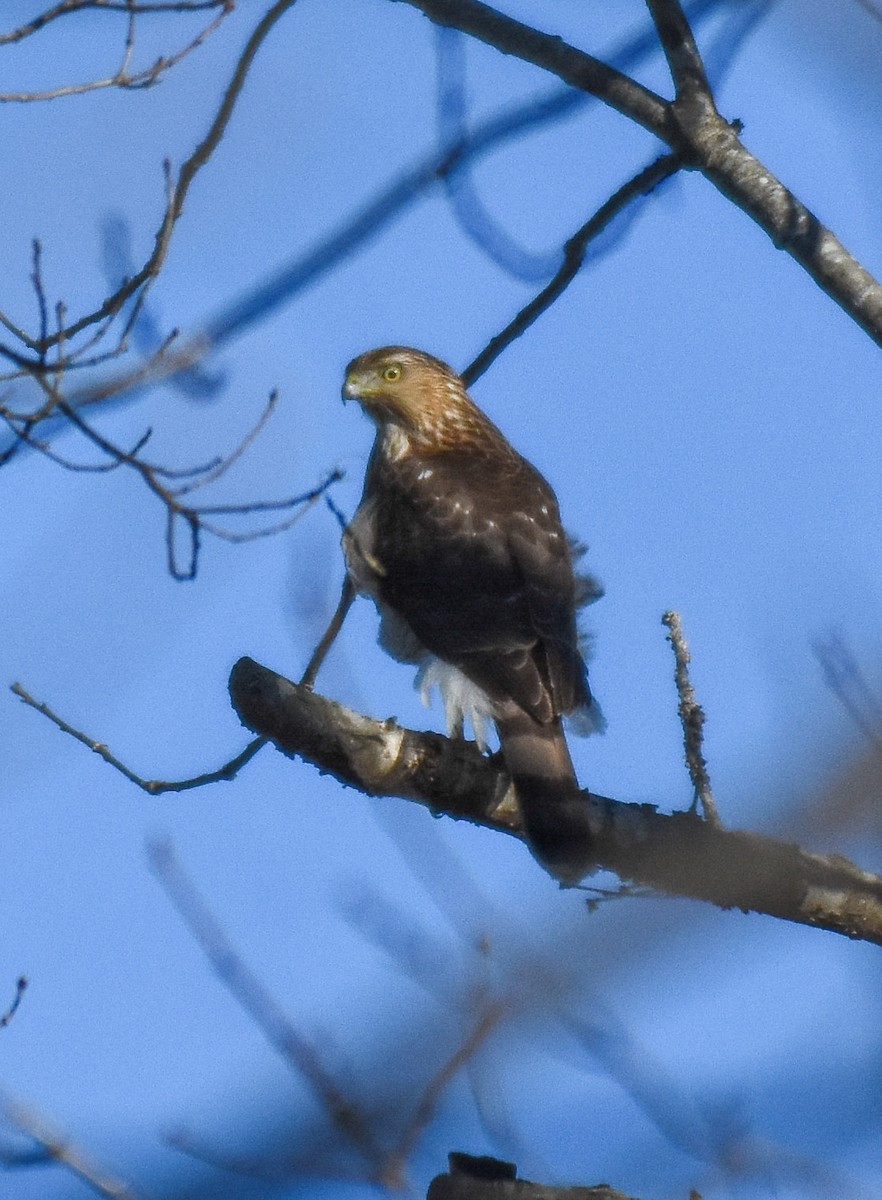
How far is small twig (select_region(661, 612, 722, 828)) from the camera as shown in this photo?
12.4 ft

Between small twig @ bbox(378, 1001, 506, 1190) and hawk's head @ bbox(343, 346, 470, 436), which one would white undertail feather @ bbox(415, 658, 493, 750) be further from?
small twig @ bbox(378, 1001, 506, 1190)

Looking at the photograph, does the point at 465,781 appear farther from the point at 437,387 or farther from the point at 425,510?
the point at 437,387

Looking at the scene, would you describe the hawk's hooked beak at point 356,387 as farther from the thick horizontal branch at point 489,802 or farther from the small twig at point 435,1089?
the small twig at point 435,1089

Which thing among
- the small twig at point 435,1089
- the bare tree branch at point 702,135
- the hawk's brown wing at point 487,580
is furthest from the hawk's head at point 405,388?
the small twig at point 435,1089

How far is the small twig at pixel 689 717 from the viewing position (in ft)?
12.4

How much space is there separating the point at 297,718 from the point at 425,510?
1.48 meters

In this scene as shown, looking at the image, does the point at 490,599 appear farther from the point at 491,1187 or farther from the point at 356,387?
the point at 491,1187

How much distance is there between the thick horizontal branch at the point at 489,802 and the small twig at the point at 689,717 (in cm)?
9

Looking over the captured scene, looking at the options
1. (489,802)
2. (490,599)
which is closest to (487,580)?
(490,599)

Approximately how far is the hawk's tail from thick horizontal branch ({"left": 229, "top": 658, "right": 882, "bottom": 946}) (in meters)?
0.04

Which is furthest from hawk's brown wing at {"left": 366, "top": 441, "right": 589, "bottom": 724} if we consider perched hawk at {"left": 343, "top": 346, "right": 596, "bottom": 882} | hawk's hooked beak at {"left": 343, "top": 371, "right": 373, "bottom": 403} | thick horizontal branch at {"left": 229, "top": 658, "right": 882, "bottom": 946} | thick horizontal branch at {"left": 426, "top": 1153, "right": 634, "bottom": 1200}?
thick horizontal branch at {"left": 426, "top": 1153, "right": 634, "bottom": 1200}

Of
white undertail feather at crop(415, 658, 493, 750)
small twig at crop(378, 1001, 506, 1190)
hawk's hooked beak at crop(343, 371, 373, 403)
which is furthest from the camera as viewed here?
hawk's hooked beak at crop(343, 371, 373, 403)

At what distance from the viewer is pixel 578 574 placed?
5.33 meters

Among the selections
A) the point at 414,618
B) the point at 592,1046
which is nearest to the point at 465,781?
the point at 414,618
